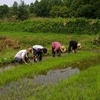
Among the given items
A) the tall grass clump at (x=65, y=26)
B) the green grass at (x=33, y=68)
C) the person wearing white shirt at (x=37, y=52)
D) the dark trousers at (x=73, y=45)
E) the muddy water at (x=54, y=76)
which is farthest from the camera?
the tall grass clump at (x=65, y=26)

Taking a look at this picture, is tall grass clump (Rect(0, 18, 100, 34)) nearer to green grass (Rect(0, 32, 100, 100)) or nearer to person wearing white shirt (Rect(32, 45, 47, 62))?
green grass (Rect(0, 32, 100, 100))

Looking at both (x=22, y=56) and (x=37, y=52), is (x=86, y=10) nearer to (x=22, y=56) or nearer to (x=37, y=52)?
(x=37, y=52)

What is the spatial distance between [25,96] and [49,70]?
4.05 meters

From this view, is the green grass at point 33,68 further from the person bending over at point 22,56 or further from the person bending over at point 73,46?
the person bending over at point 73,46

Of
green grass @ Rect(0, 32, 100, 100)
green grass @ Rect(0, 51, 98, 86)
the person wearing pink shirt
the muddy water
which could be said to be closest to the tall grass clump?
green grass @ Rect(0, 32, 100, 100)

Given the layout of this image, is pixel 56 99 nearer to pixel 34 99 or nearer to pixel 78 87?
pixel 34 99

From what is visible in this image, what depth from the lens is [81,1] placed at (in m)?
37.8

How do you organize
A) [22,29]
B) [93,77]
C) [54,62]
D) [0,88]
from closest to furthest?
[0,88] < [93,77] < [54,62] < [22,29]

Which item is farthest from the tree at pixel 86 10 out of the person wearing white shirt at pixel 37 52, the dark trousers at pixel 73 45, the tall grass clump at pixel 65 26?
the person wearing white shirt at pixel 37 52

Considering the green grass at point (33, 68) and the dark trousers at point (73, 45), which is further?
the dark trousers at point (73, 45)

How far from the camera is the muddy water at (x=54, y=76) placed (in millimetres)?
10734

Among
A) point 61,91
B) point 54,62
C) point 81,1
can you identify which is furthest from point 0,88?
point 81,1

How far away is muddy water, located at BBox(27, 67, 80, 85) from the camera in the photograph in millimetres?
10734

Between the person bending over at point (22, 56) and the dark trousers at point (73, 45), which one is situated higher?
the person bending over at point (22, 56)
